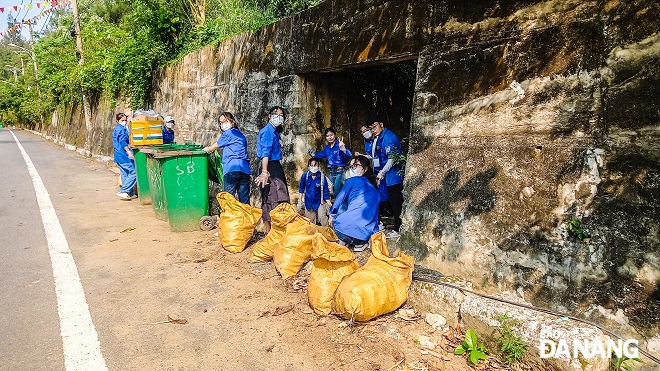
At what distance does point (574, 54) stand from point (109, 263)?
16.6 feet

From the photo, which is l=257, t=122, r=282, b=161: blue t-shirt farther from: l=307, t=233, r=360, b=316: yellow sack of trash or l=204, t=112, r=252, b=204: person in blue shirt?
l=307, t=233, r=360, b=316: yellow sack of trash

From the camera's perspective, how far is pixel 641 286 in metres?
2.79

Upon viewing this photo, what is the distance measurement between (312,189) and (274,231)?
3.87 feet

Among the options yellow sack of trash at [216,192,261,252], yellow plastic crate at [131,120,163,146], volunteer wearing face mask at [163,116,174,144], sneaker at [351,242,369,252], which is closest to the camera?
sneaker at [351,242,369,252]

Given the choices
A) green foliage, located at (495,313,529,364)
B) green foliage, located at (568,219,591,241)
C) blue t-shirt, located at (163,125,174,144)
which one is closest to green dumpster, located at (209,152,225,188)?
blue t-shirt, located at (163,125,174,144)

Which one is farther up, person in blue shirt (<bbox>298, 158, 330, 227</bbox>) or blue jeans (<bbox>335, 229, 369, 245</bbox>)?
person in blue shirt (<bbox>298, 158, 330, 227</bbox>)

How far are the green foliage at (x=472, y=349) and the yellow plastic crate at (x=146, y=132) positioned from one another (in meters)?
6.78

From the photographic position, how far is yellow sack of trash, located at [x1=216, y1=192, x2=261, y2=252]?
542 centimetres

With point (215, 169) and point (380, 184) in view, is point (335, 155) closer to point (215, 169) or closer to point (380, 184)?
point (380, 184)

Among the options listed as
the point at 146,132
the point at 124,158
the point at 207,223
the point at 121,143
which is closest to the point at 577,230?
the point at 207,223

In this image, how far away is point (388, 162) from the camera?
216 inches

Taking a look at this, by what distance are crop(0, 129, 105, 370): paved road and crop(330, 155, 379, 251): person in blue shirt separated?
8.27ft

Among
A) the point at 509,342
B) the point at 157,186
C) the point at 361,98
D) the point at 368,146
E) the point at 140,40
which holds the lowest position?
the point at 509,342

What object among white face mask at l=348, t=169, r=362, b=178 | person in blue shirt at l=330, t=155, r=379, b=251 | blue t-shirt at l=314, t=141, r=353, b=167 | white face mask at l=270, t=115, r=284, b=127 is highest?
white face mask at l=270, t=115, r=284, b=127
